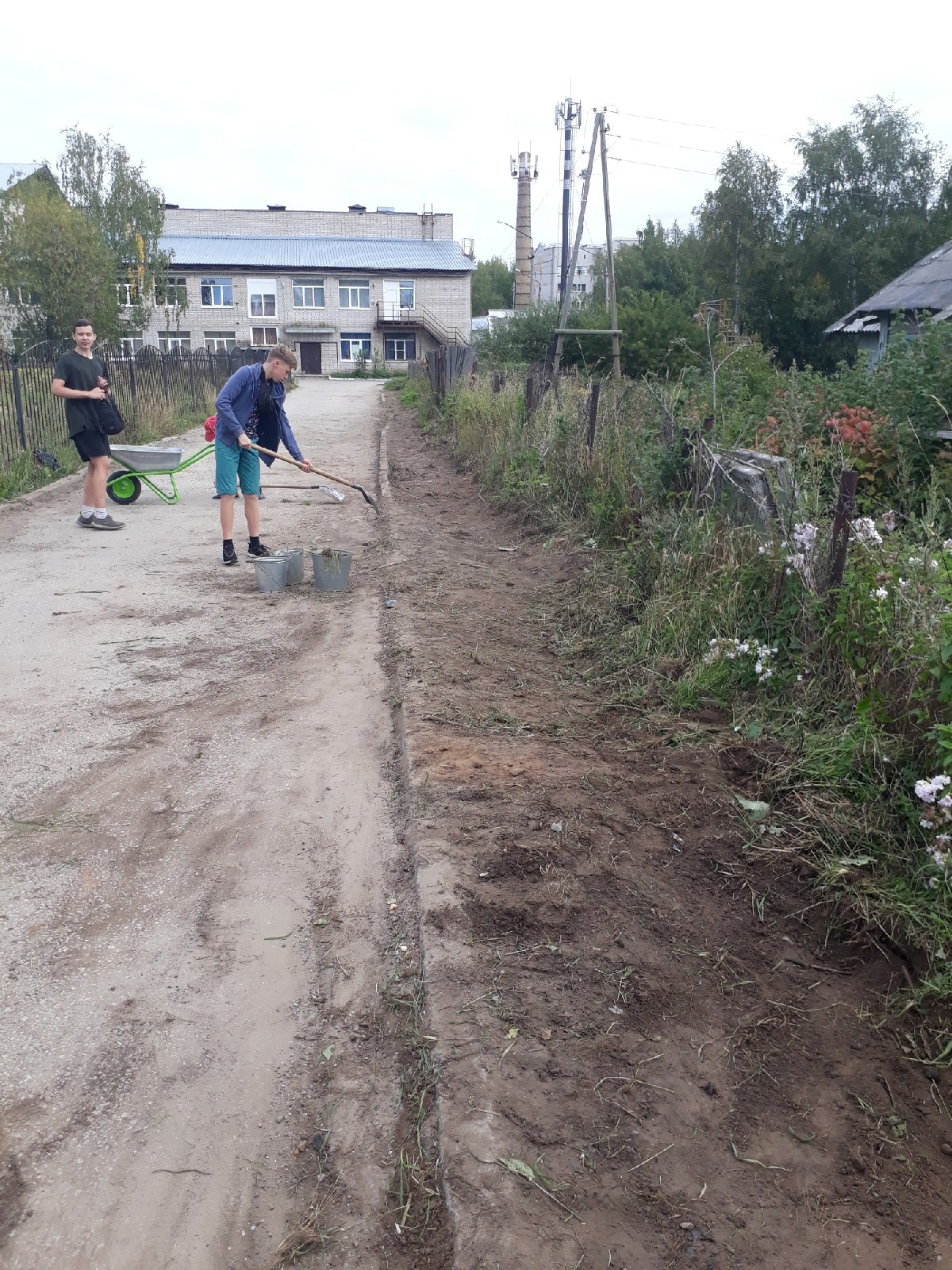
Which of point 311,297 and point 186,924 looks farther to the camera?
point 311,297

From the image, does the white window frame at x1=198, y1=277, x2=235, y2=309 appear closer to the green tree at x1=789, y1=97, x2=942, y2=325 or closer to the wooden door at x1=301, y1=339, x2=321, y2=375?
the wooden door at x1=301, y1=339, x2=321, y2=375

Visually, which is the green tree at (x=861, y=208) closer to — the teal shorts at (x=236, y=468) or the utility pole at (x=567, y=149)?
the utility pole at (x=567, y=149)

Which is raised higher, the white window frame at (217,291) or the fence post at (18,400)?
the white window frame at (217,291)

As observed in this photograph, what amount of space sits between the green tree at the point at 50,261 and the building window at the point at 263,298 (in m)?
32.6

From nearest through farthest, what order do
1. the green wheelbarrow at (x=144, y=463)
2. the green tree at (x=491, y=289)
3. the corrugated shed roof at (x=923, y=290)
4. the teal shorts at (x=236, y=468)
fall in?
the teal shorts at (x=236, y=468) → the green wheelbarrow at (x=144, y=463) → the corrugated shed roof at (x=923, y=290) → the green tree at (x=491, y=289)

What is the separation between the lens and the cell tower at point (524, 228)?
159ft

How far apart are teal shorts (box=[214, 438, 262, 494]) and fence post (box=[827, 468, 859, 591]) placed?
197 inches

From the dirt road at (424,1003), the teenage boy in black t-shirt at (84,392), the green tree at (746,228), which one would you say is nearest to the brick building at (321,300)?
the green tree at (746,228)

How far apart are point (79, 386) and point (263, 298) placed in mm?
55634

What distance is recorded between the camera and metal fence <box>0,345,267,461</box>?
1280cm

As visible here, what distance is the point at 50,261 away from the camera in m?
27.3

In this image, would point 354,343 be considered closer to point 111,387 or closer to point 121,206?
point 121,206

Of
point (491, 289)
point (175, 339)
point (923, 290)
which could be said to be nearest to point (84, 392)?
point (923, 290)

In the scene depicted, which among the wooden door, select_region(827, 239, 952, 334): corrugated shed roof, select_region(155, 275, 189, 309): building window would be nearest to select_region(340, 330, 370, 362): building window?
the wooden door
